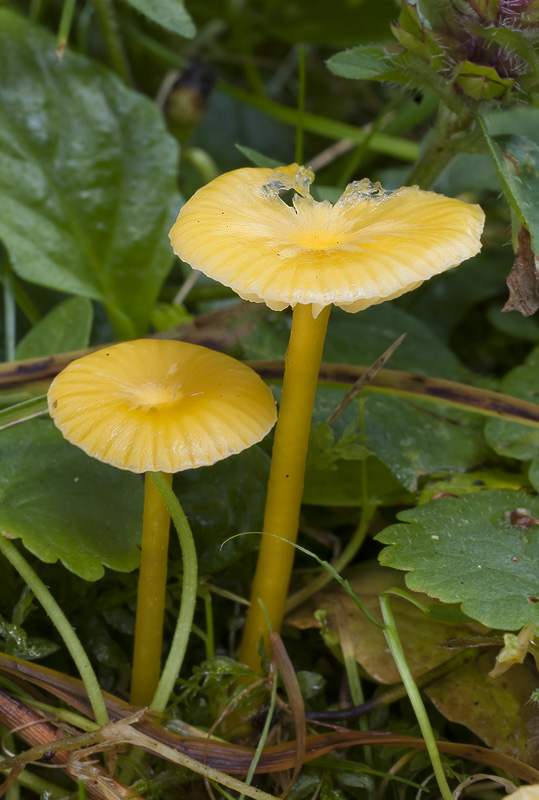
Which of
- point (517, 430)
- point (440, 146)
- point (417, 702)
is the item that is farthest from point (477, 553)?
point (440, 146)

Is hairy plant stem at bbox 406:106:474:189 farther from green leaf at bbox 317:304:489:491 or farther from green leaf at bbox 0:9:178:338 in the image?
green leaf at bbox 0:9:178:338

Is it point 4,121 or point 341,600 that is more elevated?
point 4,121

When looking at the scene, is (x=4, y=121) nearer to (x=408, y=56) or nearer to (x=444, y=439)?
(x=408, y=56)

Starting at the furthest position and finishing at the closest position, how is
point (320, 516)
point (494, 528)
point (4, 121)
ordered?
point (4, 121), point (320, 516), point (494, 528)

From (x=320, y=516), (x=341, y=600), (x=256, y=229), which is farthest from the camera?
(x=320, y=516)

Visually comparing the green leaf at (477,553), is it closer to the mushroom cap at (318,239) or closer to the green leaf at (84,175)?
the mushroom cap at (318,239)

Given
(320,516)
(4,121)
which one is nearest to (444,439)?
(320,516)

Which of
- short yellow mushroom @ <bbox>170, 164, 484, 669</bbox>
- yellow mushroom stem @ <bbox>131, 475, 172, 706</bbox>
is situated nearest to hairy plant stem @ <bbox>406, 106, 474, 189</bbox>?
short yellow mushroom @ <bbox>170, 164, 484, 669</bbox>

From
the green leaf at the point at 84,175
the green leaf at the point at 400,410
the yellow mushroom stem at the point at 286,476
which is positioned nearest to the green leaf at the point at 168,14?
the green leaf at the point at 84,175
